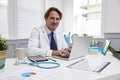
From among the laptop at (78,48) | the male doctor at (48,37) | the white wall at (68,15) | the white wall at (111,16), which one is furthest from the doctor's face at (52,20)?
the white wall at (68,15)

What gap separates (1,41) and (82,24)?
8.07 feet

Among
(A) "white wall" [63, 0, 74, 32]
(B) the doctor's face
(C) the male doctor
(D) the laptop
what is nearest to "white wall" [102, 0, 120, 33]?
(A) "white wall" [63, 0, 74, 32]

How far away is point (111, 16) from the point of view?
2.71 m

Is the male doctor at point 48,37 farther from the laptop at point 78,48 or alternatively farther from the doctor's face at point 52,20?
the laptop at point 78,48

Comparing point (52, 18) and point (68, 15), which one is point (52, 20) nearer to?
point (52, 18)

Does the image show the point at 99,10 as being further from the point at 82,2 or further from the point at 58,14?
the point at 58,14

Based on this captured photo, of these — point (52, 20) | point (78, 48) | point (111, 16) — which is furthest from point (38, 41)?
point (111, 16)

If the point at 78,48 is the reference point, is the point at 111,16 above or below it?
above

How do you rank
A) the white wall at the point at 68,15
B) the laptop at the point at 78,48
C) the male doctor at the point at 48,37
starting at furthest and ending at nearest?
the white wall at the point at 68,15 → the male doctor at the point at 48,37 → the laptop at the point at 78,48

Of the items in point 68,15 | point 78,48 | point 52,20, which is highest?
point 68,15

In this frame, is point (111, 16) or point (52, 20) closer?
point (52, 20)

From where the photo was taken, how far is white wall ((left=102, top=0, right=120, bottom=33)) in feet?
8.68

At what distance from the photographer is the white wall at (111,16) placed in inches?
104

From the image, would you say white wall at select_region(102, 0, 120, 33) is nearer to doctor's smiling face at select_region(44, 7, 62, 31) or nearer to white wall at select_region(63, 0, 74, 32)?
white wall at select_region(63, 0, 74, 32)
